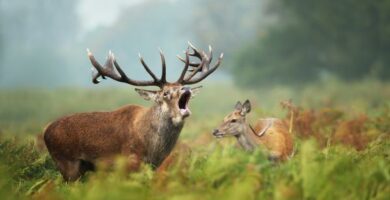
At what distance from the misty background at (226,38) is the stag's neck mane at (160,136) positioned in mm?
25352

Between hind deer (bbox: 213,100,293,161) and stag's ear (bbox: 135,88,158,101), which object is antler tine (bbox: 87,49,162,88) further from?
hind deer (bbox: 213,100,293,161)

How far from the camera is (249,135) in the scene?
900 centimetres

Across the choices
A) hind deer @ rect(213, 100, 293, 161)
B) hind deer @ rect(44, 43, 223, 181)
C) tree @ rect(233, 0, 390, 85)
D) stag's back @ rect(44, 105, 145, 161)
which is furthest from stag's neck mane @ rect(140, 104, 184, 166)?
tree @ rect(233, 0, 390, 85)

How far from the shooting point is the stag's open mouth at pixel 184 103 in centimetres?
820

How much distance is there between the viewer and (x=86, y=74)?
111938 millimetres

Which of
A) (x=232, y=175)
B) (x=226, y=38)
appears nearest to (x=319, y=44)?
(x=226, y=38)

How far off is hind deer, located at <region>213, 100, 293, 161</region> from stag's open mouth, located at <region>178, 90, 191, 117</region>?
0.69 metres

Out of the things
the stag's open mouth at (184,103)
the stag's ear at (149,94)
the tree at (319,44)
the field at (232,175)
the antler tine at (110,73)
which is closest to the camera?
the field at (232,175)

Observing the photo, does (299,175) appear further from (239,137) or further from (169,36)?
(169,36)

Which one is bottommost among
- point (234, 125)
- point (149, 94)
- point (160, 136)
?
point (160, 136)

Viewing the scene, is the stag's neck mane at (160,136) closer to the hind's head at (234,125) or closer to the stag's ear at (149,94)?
the stag's ear at (149,94)

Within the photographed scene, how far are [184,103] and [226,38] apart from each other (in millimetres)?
53753

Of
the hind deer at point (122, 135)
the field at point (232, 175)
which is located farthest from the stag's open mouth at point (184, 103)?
the field at point (232, 175)

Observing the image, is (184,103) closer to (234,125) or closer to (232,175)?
(234,125)
